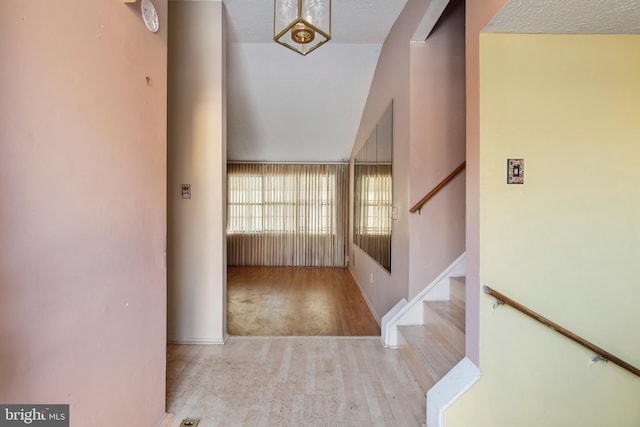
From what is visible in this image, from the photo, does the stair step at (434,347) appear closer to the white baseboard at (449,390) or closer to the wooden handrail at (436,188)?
the white baseboard at (449,390)

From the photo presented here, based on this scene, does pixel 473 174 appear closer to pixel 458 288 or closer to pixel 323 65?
pixel 458 288

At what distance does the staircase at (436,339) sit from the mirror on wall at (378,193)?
2.46 feet

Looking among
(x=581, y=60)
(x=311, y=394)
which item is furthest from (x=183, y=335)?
(x=581, y=60)

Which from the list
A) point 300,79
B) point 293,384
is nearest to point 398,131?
point 300,79

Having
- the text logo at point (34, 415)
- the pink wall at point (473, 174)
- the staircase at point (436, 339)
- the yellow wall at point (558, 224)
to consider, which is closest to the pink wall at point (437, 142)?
the staircase at point (436, 339)

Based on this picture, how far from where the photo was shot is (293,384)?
201cm

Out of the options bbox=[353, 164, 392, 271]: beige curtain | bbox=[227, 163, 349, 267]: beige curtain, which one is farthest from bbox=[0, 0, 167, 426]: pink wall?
bbox=[227, 163, 349, 267]: beige curtain

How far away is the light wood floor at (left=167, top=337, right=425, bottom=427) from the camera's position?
171cm

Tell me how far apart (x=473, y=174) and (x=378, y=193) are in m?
1.97

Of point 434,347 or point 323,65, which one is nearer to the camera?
point 434,347

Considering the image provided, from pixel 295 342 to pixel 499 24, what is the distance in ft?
8.75

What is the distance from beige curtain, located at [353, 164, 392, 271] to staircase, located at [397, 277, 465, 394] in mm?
758

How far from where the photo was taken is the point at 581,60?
57.1 inches

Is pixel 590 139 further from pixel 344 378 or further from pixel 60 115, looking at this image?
pixel 60 115
